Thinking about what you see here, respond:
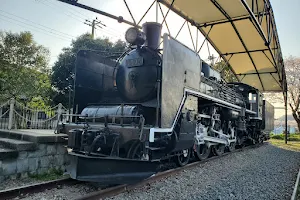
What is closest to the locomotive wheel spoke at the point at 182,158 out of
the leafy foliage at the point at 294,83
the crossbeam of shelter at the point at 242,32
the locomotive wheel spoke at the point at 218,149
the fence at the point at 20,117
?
the locomotive wheel spoke at the point at 218,149

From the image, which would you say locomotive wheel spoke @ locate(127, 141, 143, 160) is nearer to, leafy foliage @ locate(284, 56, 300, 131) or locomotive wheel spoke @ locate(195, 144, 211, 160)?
locomotive wheel spoke @ locate(195, 144, 211, 160)

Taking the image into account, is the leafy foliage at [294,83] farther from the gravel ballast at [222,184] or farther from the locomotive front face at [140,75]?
the locomotive front face at [140,75]

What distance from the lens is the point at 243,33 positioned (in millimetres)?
11117

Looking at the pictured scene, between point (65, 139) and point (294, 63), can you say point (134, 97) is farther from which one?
point (294, 63)

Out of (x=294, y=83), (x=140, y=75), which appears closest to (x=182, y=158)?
(x=140, y=75)

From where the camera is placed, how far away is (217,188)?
14.0 ft

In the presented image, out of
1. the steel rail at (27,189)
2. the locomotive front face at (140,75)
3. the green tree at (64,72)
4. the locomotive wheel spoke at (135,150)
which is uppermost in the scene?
the green tree at (64,72)

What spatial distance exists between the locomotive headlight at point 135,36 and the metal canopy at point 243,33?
3729mm

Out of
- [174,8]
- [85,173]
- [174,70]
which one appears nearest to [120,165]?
[85,173]

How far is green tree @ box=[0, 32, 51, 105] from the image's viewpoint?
15274 millimetres

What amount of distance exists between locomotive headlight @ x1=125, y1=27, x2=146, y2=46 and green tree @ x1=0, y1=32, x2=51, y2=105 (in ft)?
39.9

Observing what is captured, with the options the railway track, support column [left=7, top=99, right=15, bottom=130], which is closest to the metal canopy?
support column [left=7, top=99, right=15, bottom=130]

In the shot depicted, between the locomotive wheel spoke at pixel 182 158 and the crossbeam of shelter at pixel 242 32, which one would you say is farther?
the crossbeam of shelter at pixel 242 32

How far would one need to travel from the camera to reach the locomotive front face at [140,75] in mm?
4773
